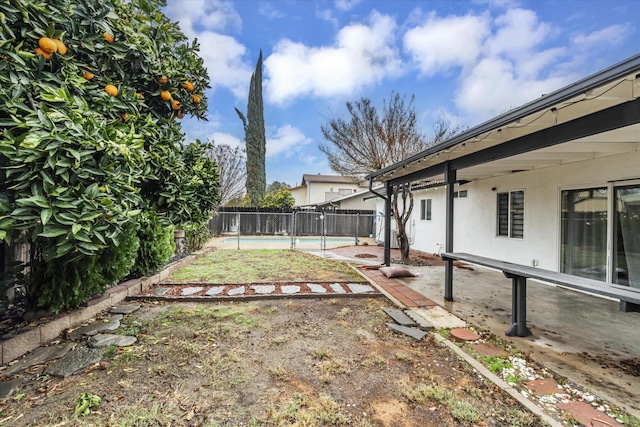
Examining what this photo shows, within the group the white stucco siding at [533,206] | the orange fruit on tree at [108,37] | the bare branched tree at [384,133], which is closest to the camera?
the orange fruit on tree at [108,37]

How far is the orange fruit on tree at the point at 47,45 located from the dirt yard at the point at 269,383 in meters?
3.05

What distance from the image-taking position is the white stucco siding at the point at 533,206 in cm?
500

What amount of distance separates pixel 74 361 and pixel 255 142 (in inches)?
849

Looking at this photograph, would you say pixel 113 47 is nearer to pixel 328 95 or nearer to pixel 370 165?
pixel 370 165

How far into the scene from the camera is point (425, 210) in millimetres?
11820

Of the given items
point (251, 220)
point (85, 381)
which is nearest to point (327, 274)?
point (85, 381)

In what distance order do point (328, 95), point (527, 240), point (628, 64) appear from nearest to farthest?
point (628, 64) < point (527, 240) < point (328, 95)

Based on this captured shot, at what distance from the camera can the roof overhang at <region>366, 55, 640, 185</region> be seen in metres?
2.23

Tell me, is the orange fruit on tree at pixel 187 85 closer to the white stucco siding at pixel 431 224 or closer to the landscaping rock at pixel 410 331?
the landscaping rock at pixel 410 331

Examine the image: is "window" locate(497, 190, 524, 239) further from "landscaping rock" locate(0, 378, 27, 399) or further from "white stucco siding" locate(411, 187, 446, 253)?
"landscaping rock" locate(0, 378, 27, 399)

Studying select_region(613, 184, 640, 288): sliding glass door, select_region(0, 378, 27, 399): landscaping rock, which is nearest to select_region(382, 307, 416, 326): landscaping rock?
select_region(613, 184, 640, 288): sliding glass door

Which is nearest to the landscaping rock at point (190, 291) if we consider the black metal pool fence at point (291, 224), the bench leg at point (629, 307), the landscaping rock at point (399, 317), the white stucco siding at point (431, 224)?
the landscaping rock at point (399, 317)

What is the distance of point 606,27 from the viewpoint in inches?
339

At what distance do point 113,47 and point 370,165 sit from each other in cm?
1046
